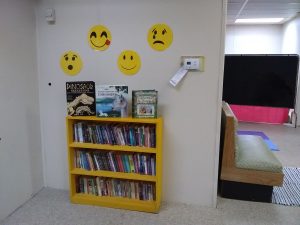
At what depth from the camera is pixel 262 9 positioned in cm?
494

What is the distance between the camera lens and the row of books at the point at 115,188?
2.36 meters

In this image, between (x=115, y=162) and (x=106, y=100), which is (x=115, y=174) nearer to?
(x=115, y=162)

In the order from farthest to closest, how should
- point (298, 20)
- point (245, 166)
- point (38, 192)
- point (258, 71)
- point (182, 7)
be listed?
point (298, 20)
point (258, 71)
point (38, 192)
point (245, 166)
point (182, 7)

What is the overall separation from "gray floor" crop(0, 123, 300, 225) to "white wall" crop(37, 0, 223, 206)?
169 mm

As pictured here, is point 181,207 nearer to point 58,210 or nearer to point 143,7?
point 58,210

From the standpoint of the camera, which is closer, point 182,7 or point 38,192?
point 182,7

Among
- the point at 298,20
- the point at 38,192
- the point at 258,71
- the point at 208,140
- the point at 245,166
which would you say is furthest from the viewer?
the point at 298,20

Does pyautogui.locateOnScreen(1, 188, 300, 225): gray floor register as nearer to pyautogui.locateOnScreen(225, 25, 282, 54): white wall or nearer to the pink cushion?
the pink cushion

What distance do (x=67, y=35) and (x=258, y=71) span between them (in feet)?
10.0

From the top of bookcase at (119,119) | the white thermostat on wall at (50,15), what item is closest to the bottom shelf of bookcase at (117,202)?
the top of bookcase at (119,119)

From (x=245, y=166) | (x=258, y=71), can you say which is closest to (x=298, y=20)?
(x=258, y=71)

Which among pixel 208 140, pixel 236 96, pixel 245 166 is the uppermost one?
pixel 236 96

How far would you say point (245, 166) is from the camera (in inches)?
96.1

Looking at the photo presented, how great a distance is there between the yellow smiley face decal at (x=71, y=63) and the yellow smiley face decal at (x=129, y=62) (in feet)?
1.46
